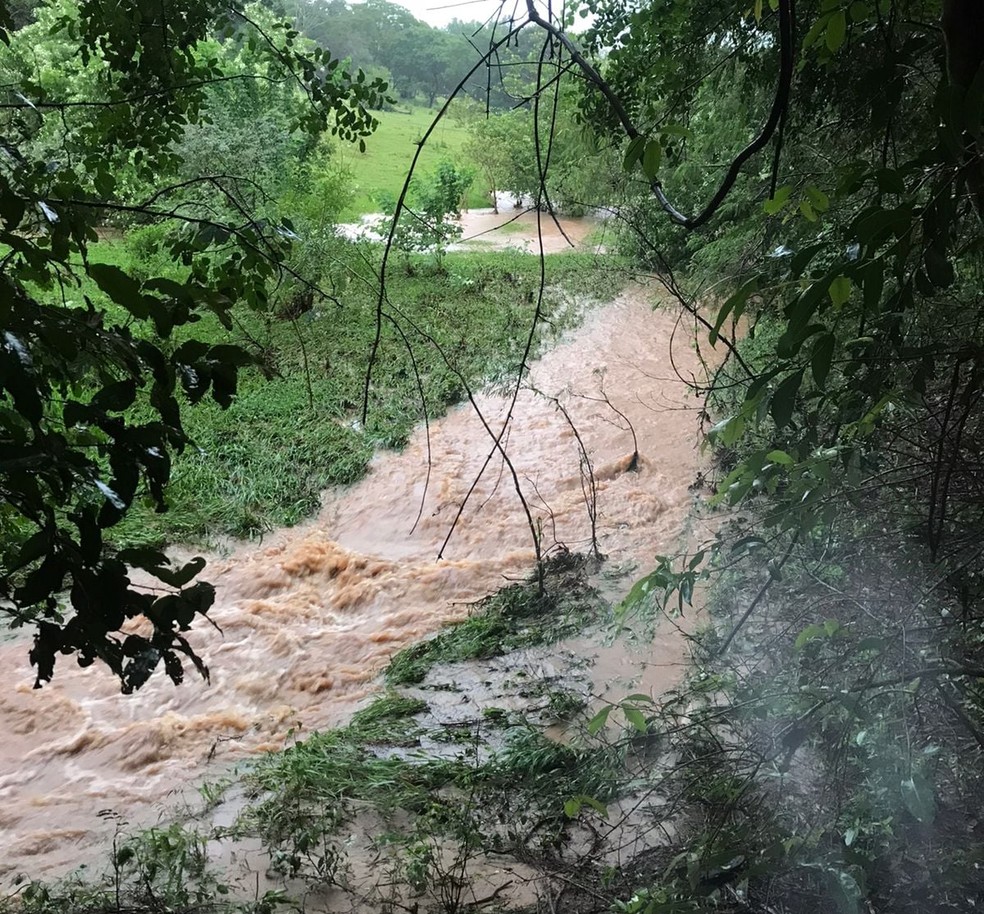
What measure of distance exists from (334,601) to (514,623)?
150cm

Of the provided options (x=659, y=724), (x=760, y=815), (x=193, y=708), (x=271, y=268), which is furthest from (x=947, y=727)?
(x=193, y=708)

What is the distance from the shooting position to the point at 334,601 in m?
6.05

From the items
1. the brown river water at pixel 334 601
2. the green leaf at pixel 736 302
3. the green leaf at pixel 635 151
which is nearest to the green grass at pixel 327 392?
the brown river water at pixel 334 601

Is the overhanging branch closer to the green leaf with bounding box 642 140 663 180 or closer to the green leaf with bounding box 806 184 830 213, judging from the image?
the green leaf with bounding box 642 140 663 180

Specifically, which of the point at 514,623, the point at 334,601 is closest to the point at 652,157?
the point at 514,623

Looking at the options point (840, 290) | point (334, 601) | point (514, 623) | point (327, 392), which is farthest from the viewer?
point (327, 392)

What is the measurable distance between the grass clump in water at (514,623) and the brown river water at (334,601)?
0.23 meters

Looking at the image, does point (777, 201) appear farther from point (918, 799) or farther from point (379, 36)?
point (379, 36)

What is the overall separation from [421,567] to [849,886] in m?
4.88

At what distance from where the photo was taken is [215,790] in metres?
3.99

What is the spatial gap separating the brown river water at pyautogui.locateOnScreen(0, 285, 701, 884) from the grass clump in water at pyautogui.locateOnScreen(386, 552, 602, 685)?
226 millimetres

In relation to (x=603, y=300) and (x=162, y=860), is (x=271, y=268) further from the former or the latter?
(x=603, y=300)

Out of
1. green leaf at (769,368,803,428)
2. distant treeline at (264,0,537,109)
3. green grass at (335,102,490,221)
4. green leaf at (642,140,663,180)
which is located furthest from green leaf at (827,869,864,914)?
green grass at (335,102,490,221)

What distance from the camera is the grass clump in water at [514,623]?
197 inches
